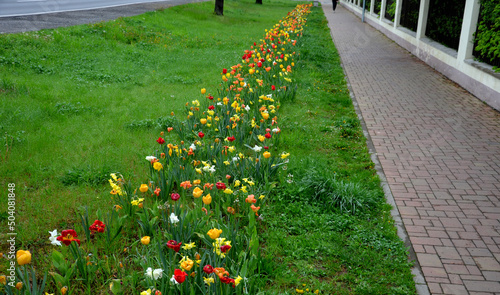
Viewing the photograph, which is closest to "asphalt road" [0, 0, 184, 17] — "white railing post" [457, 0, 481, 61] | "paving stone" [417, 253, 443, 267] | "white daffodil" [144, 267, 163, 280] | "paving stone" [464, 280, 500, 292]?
"white railing post" [457, 0, 481, 61]

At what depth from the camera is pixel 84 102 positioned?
758 centimetres

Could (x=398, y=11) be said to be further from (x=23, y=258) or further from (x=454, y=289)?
(x=23, y=258)

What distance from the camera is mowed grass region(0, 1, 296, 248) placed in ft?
15.1

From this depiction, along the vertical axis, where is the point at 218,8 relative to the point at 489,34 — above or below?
above

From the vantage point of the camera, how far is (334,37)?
19.0 meters

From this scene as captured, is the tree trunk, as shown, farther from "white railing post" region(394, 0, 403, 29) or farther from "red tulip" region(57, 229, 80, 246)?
"red tulip" region(57, 229, 80, 246)

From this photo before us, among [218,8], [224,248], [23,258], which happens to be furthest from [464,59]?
[218,8]

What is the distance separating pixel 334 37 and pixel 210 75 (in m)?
10.3

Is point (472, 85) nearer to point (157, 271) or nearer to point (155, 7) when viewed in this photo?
point (157, 271)

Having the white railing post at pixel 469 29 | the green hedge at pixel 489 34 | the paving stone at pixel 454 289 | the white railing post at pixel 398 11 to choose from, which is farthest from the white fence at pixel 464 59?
the paving stone at pixel 454 289

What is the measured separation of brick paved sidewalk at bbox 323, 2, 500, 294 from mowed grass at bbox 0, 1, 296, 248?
3.18 metres

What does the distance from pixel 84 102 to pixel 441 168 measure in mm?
5943

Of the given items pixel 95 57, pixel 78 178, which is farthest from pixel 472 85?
pixel 95 57

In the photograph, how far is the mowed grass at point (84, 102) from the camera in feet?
15.1
